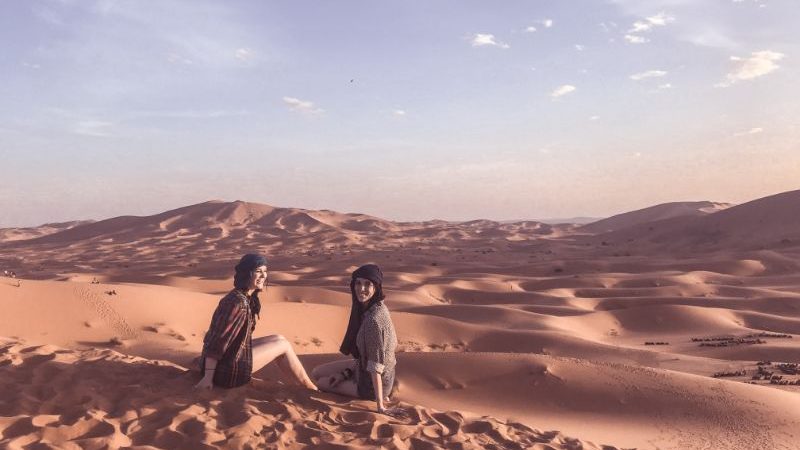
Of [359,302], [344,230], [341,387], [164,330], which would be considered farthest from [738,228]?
[359,302]

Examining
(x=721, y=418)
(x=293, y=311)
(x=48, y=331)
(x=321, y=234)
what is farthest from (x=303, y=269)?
(x=321, y=234)

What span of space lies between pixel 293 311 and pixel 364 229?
54.4 m

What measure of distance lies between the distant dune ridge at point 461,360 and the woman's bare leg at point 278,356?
18 centimetres

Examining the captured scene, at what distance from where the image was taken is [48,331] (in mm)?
10375

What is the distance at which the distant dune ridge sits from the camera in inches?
193

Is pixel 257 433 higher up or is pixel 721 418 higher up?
pixel 257 433

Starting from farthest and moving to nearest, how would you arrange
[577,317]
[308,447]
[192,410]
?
[577,317] → [192,410] → [308,447]

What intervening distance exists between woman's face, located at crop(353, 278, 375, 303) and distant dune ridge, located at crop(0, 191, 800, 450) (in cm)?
104

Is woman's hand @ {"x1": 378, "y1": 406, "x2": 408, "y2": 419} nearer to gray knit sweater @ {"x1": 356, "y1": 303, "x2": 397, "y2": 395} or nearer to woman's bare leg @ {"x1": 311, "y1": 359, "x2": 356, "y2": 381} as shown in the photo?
gray knit sweater @ {"x1": 356, "y1": 303, "x2": 397, "y2": 395}

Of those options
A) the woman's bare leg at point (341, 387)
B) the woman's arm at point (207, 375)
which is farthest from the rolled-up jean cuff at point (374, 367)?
the woman's arm at point (207, 375)

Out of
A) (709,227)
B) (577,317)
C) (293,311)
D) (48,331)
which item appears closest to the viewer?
(48,331)

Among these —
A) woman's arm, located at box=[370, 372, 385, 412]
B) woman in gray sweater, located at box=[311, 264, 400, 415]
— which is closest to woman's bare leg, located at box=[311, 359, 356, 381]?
woman in gray sweater, located at box=[311, 264, 400, 415]

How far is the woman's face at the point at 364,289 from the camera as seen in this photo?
5.32 metres

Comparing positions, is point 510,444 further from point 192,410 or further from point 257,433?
point 192,410
